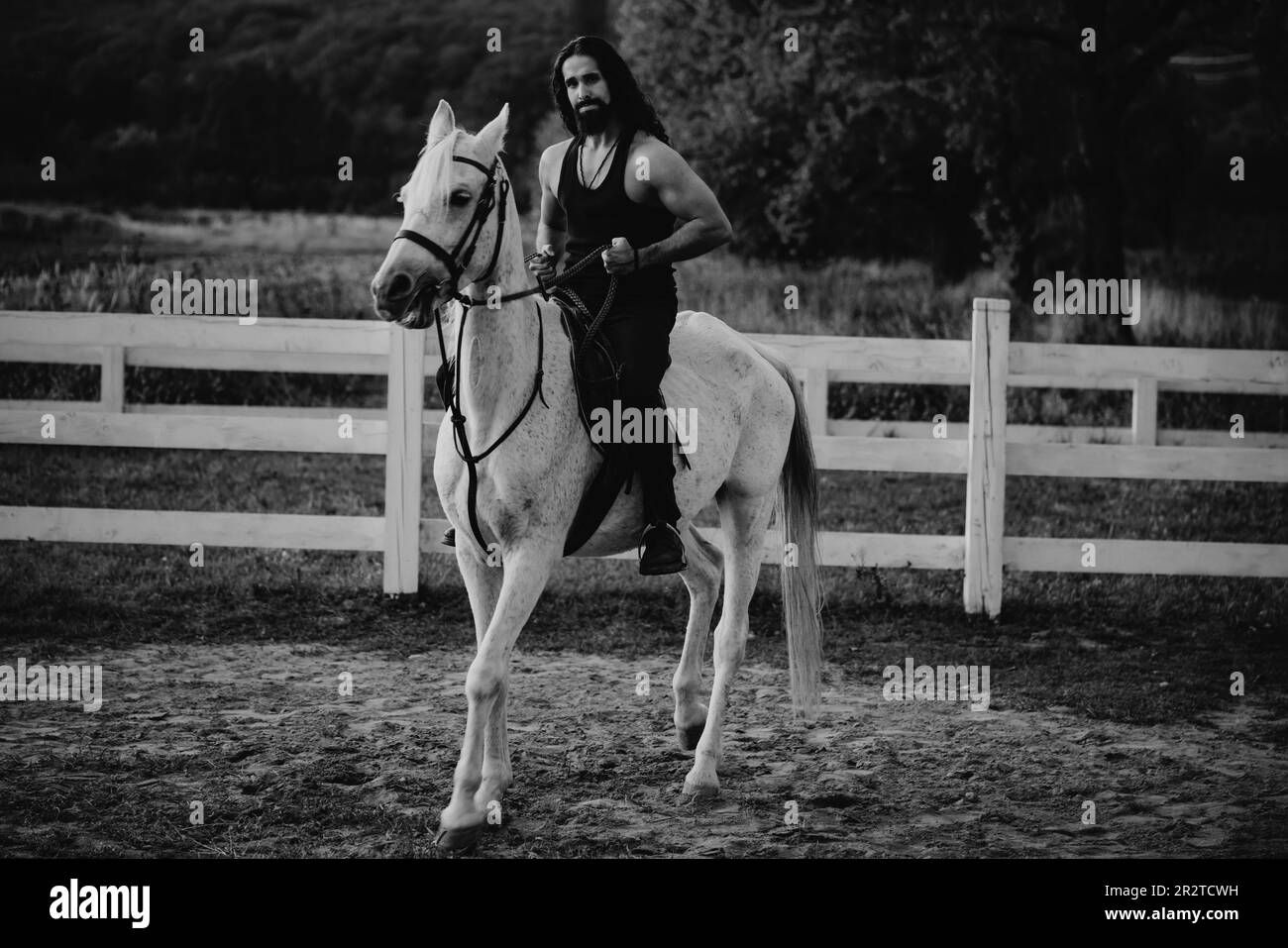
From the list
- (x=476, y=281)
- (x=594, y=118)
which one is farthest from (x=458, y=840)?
(x=594, y=118)

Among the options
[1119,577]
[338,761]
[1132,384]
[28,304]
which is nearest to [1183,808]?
[338,761]

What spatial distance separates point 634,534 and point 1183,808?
2437mm

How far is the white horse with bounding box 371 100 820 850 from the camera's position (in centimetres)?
423

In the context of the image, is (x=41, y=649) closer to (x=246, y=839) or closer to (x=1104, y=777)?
(x=246, y=839)

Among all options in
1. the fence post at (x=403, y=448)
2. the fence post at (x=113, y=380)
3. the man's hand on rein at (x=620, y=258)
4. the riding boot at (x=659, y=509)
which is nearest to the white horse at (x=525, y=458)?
the riding boot at (x=659, y=509)

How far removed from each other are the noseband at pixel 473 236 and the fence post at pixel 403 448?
12.4ft

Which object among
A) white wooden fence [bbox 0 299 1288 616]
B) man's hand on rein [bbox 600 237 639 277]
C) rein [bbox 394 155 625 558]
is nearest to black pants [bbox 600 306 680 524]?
rein [bbox 394 155 625 558]

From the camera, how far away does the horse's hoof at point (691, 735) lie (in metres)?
5.67

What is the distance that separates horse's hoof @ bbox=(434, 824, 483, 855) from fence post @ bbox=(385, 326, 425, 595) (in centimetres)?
395

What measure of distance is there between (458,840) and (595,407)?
1.63 m

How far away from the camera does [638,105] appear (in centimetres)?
498

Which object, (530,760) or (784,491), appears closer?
(530,760)

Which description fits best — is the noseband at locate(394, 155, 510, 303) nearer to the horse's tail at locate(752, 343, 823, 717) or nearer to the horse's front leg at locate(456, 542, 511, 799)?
the horse's front leg at locate(456, 542, 511, 799)

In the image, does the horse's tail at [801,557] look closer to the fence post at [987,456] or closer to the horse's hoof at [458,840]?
the horse's hoof at [458,840]
